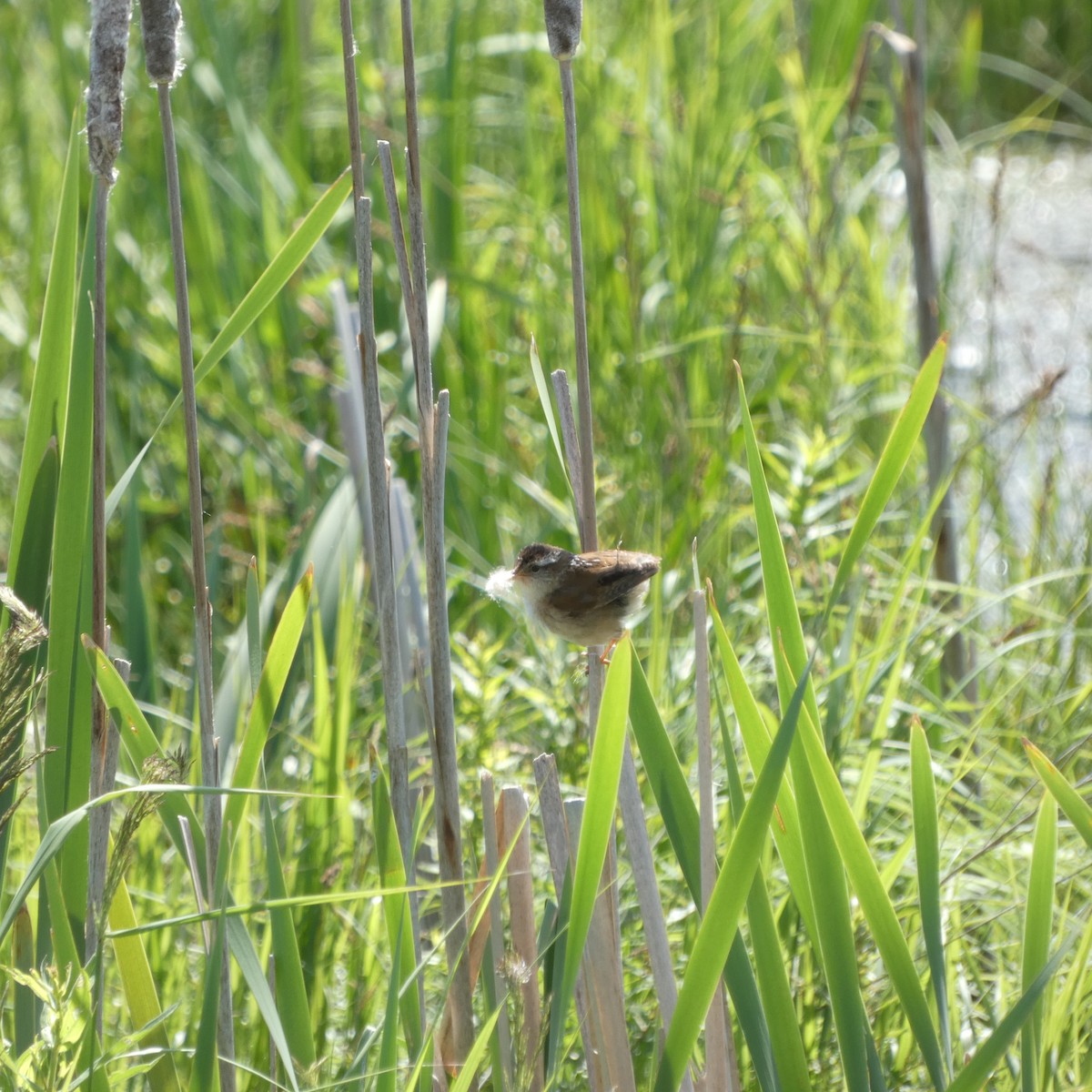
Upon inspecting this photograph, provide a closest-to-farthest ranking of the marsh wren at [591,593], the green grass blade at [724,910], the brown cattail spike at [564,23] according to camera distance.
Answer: the green grass blade at [724,910], the brown cattail spike at [564,23], the marsh wren at [591,593]

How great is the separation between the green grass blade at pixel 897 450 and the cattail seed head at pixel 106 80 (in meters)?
0.60

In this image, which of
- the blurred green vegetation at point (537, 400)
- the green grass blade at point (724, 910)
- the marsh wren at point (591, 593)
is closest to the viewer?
the green grass blade at point (724, 910)

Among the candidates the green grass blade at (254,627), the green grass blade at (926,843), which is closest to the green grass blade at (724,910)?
the green grass blade at (926,843)

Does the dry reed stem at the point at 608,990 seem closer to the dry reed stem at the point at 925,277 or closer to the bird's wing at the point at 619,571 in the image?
the bird's wing at the point at 619,571

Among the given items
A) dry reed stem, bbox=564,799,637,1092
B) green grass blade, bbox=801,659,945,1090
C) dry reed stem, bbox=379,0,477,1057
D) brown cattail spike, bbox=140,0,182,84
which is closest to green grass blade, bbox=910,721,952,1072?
green grass blade, bbox=801,659,945,1090

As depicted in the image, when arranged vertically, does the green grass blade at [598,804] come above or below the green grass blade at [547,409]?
below

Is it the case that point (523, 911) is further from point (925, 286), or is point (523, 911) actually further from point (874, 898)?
point (925, 286)

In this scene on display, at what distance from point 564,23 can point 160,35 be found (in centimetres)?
28

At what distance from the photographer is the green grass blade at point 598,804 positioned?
32.0 inches

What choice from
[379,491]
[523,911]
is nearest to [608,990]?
[523,911]

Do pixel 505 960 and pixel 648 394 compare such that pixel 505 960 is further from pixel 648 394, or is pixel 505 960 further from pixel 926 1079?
pixel 648 394

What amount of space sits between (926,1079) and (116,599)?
1.69m

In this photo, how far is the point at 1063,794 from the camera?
2.95ft

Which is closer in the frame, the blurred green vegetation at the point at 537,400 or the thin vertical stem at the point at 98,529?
the thin vertical stem at the point at 98,529
